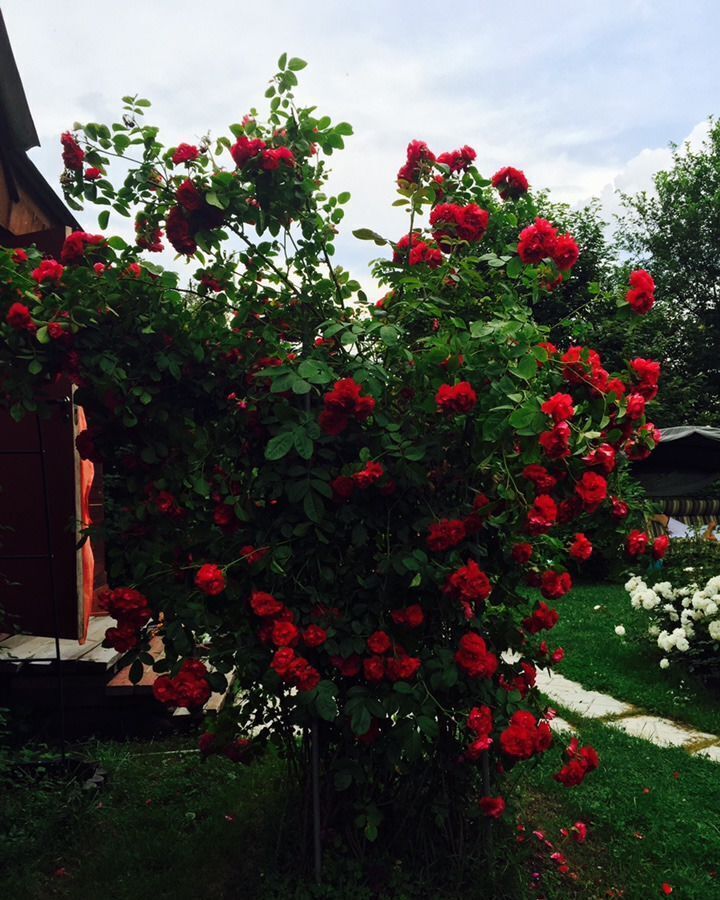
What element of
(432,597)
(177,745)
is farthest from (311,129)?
(177,745)

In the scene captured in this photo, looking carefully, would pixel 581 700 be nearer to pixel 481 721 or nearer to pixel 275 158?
pixel 481 721

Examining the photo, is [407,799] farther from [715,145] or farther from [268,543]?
[715,145]

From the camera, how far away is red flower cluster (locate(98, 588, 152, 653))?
221 centimetres

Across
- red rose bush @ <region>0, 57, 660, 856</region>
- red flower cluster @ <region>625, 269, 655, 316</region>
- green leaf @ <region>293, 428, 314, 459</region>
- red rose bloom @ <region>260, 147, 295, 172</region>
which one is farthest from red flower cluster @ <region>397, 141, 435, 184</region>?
green leaf @ <region>293, 428, 314, 459</region>

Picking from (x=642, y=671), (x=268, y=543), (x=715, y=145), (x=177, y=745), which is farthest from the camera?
(x=715, y=145)

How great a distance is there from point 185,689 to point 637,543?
1454 mm

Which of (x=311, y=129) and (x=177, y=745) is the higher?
(x=311, y=129)

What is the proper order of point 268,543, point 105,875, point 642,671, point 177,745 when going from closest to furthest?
point 268,543 → point 105,875 → point 177,745 → point 642,671

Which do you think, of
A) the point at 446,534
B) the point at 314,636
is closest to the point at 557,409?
the point at 446,534

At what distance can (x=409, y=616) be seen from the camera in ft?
7.32

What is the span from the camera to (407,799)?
2.56m

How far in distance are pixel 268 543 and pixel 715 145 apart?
940 inches

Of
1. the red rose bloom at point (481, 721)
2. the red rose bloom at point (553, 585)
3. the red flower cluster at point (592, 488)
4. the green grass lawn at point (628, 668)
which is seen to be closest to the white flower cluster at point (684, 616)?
the green grass lawn at point (628, 668)

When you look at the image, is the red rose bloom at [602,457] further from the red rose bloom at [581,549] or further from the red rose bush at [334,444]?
the red rose bloom at [581,549]
